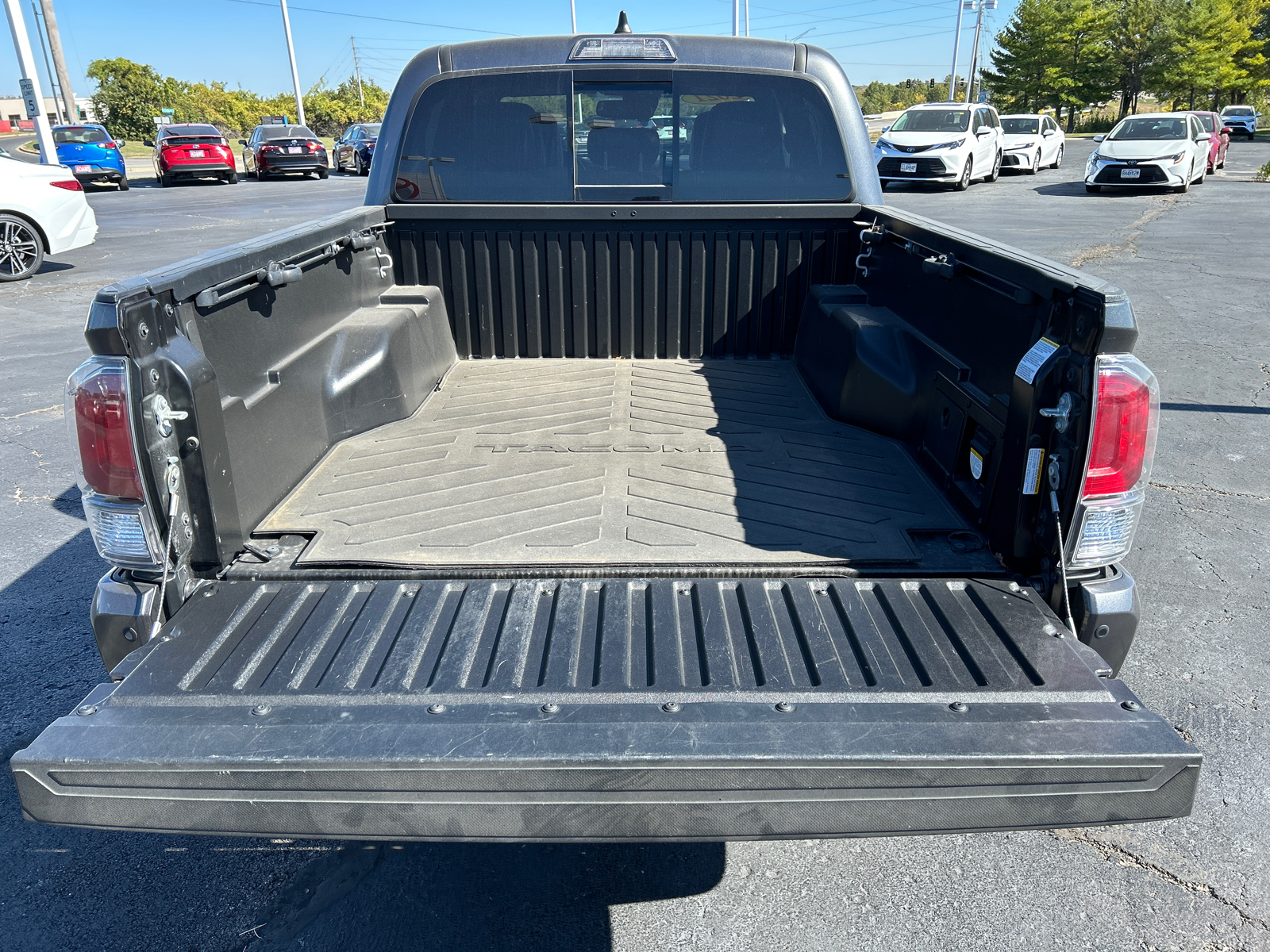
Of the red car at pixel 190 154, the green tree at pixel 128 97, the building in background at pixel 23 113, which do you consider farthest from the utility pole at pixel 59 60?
the green tree at pixel 128 97

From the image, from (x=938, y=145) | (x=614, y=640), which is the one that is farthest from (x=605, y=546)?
(x=938, y=145)

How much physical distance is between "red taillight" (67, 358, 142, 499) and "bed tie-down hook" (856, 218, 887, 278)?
9.24ft

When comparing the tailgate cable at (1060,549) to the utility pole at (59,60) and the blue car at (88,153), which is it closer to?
the blue car at (88,153)

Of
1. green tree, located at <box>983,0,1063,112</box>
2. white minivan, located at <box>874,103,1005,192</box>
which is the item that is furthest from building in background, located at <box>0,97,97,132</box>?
green tree, located at <box>983,0,1063,112</box>

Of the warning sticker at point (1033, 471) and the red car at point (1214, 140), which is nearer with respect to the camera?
the warning sticker at point (1033, 471)

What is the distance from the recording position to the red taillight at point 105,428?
6.31 ft

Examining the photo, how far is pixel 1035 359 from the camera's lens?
Result: 2.12 metres

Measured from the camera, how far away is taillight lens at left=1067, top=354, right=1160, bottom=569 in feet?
6.32

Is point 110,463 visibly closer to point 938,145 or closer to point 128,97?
point 938,145

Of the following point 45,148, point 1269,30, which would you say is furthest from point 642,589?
point 1269,30

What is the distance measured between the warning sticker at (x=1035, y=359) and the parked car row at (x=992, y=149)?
63.9ft

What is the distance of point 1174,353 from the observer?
780cm

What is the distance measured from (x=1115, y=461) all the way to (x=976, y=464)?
0.54 meters

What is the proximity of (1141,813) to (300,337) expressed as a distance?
2.61 m
